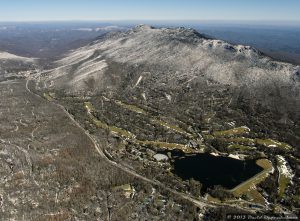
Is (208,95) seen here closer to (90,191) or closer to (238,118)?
(238,118)

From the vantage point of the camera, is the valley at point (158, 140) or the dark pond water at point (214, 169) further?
the dark pond water at point (214, 169)

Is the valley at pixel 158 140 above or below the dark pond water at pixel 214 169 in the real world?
above

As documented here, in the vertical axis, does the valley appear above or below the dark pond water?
above

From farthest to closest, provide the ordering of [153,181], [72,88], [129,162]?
[72,88] < [129,162] < [153,181]

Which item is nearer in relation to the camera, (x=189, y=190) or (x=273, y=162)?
(x=189, y=190)

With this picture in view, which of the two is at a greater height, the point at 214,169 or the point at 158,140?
the point at 158,140

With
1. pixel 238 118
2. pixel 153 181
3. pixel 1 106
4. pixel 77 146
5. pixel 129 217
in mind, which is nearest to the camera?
pixel 129 217

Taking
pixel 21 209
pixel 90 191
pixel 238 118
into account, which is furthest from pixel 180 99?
pixel 21 209

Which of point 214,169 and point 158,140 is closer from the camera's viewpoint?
point 214,169
